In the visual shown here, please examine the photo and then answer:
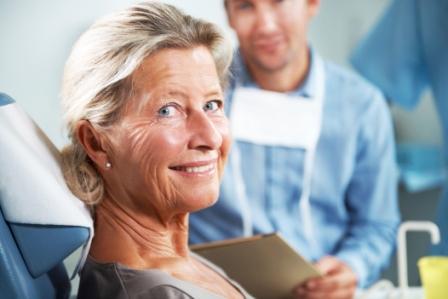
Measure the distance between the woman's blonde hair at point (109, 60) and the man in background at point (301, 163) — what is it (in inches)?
24.9

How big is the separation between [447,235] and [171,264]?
992mm

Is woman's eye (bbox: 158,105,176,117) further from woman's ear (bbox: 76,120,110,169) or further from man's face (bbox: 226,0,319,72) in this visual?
man's face (bbox: 226,0,319,72)

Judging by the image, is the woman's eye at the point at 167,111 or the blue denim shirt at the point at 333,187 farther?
the blue denim shirt at the point at 333,187

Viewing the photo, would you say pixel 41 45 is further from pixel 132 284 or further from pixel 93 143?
pixel 132 284

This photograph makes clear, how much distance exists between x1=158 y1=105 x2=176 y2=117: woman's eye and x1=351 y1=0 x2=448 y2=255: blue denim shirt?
3.15 feet

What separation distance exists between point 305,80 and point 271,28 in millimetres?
Result: 170

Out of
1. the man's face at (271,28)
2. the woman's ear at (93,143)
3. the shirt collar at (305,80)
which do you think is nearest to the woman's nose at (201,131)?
the woman's ear at (93,143)

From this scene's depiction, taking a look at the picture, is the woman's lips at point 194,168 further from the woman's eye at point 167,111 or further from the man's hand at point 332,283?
the man's hand at point 332,283

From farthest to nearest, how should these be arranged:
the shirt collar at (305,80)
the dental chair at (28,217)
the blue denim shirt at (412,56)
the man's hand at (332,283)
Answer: the blue denim shirt at (412,56) < the shirt collar at (305,80) < the man's hand at (332,283) < the dental chair at (28,217)

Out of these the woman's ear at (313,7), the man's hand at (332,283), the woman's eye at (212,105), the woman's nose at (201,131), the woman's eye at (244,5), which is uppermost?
the woman's eye at (212,105)

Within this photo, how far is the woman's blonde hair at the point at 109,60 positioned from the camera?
2.87 ft

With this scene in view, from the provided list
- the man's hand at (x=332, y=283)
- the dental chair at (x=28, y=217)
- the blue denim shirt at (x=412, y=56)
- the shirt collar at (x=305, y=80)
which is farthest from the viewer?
the blue denim shirt at (x=412, y=56)

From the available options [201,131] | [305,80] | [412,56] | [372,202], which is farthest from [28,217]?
[412,56]

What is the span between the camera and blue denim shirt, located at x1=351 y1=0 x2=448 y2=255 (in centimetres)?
172
